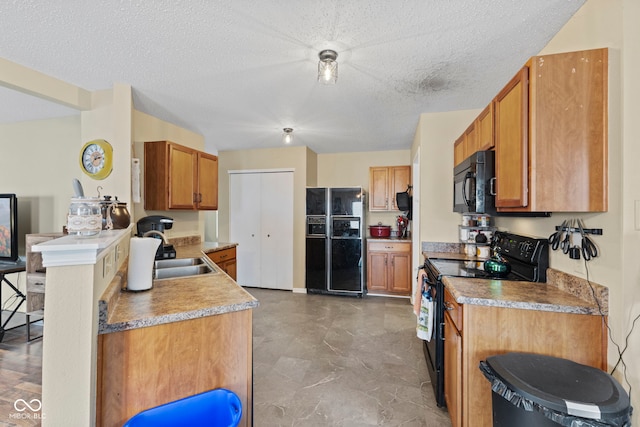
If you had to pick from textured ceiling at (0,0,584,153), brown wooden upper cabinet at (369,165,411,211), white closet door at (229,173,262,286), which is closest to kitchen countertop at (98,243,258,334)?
textured ceiling at (0,0,584,153)

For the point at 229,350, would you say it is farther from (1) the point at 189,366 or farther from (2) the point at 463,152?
(2) the point at 463,152

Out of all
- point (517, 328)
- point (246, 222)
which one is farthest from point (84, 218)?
point (246, 222)

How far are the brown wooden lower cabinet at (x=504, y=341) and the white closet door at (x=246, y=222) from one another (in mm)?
3842

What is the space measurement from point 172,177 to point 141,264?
1.75m

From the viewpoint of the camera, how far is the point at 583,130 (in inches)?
52.1

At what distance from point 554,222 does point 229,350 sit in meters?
1.93


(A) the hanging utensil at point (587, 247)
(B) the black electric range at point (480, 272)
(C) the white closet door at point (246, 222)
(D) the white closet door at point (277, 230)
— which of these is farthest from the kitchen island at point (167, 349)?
(C) the white closet door at point (246, 222)

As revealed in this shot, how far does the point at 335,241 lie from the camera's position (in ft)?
14.7

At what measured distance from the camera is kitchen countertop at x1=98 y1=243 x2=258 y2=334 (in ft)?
3.64

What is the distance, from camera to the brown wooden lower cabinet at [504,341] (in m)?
1.30

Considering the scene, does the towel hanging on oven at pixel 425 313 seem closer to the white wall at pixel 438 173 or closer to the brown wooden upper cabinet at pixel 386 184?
the white wall at pixel 438 173

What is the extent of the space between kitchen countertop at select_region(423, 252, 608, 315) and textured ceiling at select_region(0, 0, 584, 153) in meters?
1.50

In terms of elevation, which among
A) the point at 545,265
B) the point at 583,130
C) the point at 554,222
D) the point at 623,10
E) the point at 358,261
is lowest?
the point at 358,261

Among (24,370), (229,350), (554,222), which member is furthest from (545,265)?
(24,370)
